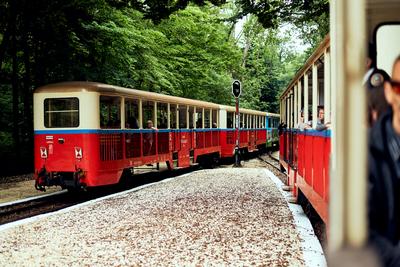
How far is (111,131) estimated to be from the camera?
481 inches

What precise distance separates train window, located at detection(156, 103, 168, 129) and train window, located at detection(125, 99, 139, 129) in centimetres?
151

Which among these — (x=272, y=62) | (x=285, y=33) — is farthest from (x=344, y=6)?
(x=272, y=62)

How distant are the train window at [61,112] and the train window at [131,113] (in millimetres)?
1472

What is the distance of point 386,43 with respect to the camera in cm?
196

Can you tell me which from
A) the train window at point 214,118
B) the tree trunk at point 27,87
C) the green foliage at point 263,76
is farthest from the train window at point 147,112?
the green foliage at point 263,76

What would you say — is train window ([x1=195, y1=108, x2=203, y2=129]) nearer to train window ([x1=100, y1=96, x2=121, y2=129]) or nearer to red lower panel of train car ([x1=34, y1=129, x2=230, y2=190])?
red lower panel of train car ([x1=34, y1=129, x2=230, y2=190])

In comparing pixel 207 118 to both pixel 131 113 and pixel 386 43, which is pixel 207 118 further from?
pixel 386 43

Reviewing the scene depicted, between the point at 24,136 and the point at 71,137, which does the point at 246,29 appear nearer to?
the point at 24,136

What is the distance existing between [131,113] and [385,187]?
39.5 ft

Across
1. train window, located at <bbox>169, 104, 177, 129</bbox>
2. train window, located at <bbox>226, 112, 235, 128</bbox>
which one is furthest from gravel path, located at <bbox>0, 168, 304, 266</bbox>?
train window, located at <bbox>226, 112, 235, 128</bbox>

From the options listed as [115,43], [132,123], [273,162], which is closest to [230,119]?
[273,162]

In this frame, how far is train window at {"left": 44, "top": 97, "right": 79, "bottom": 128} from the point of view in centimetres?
1186

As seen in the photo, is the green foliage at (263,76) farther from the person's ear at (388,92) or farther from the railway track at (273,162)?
the person's ear at (388,92)

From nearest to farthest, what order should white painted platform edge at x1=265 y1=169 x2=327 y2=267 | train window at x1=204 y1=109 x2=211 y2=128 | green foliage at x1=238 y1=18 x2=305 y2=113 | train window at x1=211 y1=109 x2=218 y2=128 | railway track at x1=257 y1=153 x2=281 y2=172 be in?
white painted platform edge at x1=265 y1=169 x2=327 y2=267
train window at x1=204 y1=109 x2=211 y2=128
railway track at x1=257 y1=153 x2=281 y2=172
train window at x1=211 y1=109 x2=218 y2=128
green foliage at x1=238 y1=18 x2=305 y2=113
